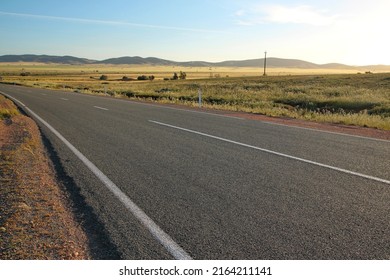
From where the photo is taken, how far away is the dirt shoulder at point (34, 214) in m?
3.33

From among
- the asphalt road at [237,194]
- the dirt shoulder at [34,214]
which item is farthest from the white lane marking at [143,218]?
the dirt shoulder at [34,214]

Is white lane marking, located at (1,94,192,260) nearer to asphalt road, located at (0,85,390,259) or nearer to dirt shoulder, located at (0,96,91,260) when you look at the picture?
asphalt road, located at (0,85,390,259)

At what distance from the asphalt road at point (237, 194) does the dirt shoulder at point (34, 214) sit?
323 mm

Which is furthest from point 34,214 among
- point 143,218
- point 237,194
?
point 237,194

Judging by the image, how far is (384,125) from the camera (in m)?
12.1

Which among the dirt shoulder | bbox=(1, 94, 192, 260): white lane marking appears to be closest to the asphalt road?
bbox=(1, 94, 192, 260): white lane marking

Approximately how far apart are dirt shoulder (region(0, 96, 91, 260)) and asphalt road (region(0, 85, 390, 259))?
1.06 feet

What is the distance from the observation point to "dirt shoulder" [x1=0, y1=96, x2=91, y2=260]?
10.9 feet

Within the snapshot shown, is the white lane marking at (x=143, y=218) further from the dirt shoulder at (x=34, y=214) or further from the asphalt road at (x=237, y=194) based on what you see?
the dirt shoulder at (x=34, y=214)

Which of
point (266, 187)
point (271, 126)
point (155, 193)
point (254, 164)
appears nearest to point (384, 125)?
point (271, 126)

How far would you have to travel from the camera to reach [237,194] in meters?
4.66

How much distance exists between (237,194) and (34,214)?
2.46 meters

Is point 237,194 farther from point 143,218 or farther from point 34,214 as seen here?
point 34,214
